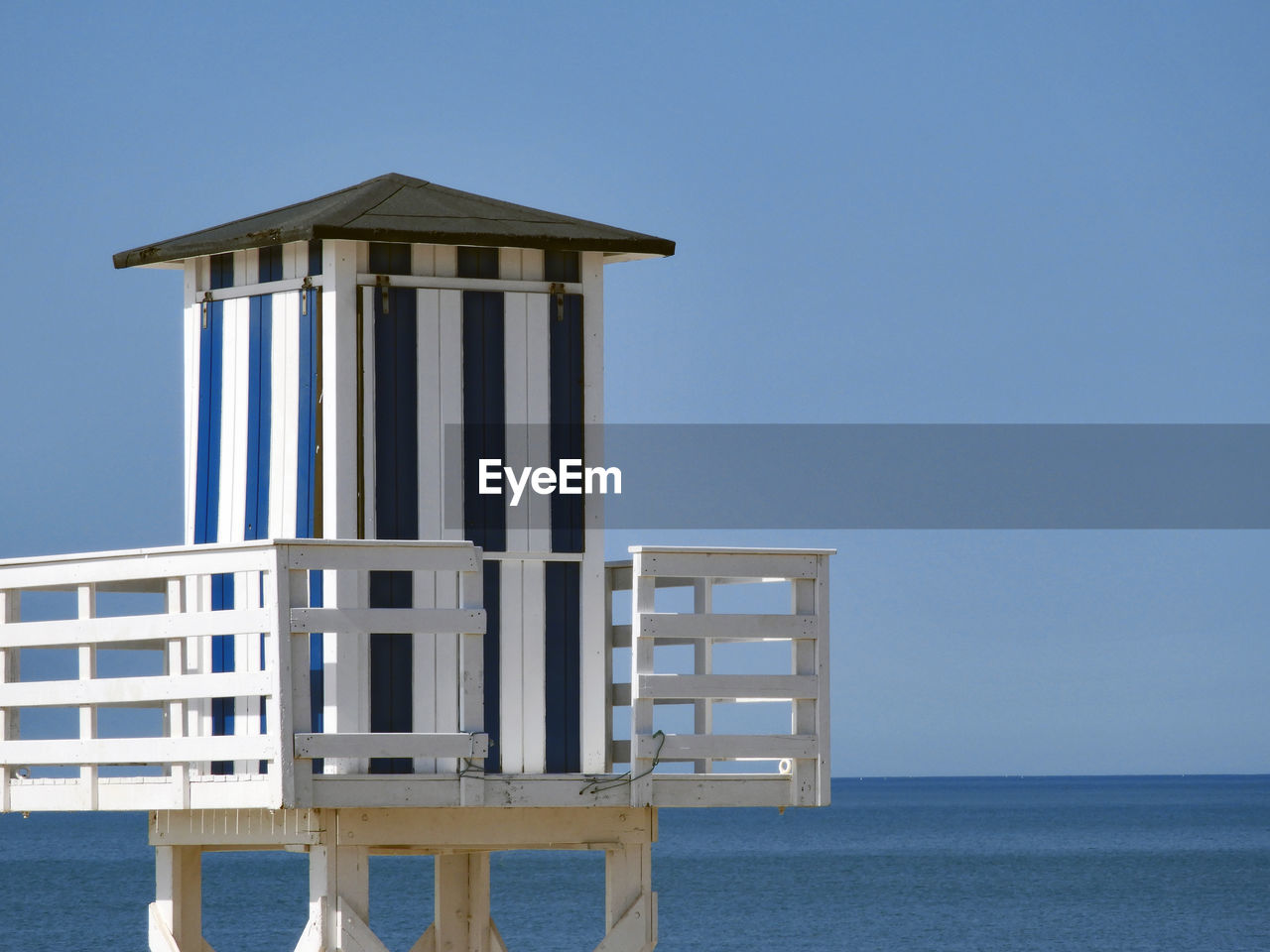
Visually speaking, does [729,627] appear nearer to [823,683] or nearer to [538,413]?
[823,683]

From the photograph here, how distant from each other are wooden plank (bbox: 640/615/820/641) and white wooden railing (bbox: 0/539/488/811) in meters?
0.95

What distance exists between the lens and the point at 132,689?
35.0 feet

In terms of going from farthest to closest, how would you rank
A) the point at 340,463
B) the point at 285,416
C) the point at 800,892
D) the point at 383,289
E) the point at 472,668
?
the point at 800,892 < the point at 285,416 < the point at 383,289 < the point at 340,463 < the point at 472,668

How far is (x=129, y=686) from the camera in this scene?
1069cm

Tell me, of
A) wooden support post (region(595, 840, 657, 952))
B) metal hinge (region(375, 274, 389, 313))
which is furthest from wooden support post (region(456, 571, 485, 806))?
metal hinge (region(375, 274, 389, 313))

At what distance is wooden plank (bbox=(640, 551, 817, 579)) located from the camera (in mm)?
10773

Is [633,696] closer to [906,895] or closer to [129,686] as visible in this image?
[129,686]

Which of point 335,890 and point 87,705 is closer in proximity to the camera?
point 335,890

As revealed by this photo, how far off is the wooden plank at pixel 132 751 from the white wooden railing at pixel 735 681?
193 centimetres

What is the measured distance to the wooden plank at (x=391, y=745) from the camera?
10070mm

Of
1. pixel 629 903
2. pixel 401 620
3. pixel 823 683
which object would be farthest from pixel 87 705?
pixel 823 683

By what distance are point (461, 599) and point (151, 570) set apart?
1.60 meters

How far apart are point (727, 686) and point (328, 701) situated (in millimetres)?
2004

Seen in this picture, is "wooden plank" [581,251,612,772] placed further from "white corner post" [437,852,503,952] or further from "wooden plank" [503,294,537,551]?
"white corner post" [437,852,503,952]
